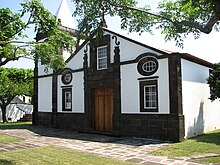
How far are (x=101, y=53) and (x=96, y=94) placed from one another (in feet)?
8.76

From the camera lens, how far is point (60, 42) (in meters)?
8.36

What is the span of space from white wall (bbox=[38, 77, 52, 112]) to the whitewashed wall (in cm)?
1077

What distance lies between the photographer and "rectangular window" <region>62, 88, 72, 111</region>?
17484 millimetres

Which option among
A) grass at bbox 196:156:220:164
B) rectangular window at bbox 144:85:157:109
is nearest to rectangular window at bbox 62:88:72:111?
rectangular window at bbox 144:85:157:109

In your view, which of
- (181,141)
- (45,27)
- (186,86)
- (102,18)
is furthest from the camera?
(186,86)

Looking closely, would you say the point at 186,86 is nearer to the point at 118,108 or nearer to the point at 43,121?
the point at 118,108

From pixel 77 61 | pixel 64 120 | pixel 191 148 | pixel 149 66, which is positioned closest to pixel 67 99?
pixel 64 120

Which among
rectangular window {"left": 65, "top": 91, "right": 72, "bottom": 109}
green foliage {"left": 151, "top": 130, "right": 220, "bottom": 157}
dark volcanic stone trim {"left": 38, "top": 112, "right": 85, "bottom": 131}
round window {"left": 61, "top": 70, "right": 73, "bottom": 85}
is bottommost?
green foliage {"left": 151, "top": 130, "right": 220, "bottom": 157}

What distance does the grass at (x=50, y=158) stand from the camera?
7.64 m

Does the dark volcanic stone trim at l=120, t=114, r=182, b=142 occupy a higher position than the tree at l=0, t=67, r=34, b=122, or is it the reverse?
the tree at l=0, t=67, r=34, b=122

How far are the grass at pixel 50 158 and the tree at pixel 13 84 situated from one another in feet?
50.3

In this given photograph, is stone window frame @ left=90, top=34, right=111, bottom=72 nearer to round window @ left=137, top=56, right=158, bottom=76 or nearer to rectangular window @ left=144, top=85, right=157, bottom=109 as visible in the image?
round window @ left=137, top=56, right=158, bottom=76

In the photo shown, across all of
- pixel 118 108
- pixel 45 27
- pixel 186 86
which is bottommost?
pixel 118 108

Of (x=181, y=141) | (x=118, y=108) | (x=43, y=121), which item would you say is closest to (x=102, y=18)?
(x=181, y=141)
